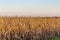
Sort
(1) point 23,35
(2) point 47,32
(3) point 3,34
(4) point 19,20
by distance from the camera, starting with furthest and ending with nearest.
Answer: (2) point 47,32, (4) point 19,20, (1) point 23,35, (3) point 3,34

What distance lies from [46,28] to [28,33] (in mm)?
3108

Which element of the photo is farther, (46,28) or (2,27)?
(46,28)

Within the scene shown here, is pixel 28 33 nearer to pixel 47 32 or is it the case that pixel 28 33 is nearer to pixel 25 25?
pixel 25 25

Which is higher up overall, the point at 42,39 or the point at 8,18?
the point at 8,18

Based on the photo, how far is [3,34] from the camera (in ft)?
37.8

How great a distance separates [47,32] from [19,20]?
6.80 ft

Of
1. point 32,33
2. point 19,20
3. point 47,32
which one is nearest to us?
point 32,33

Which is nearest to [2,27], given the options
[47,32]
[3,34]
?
[3,34]

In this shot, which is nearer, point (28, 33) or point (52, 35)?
point (28, 33)

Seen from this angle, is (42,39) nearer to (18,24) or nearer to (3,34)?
(18,24)

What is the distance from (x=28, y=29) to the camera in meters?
13.5

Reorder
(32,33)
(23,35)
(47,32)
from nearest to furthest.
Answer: (23,35), (32,33), (47,32)

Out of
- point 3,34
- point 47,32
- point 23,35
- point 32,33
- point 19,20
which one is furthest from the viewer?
point 47,32

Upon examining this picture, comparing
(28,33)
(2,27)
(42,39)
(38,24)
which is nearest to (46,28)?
(38,24)
